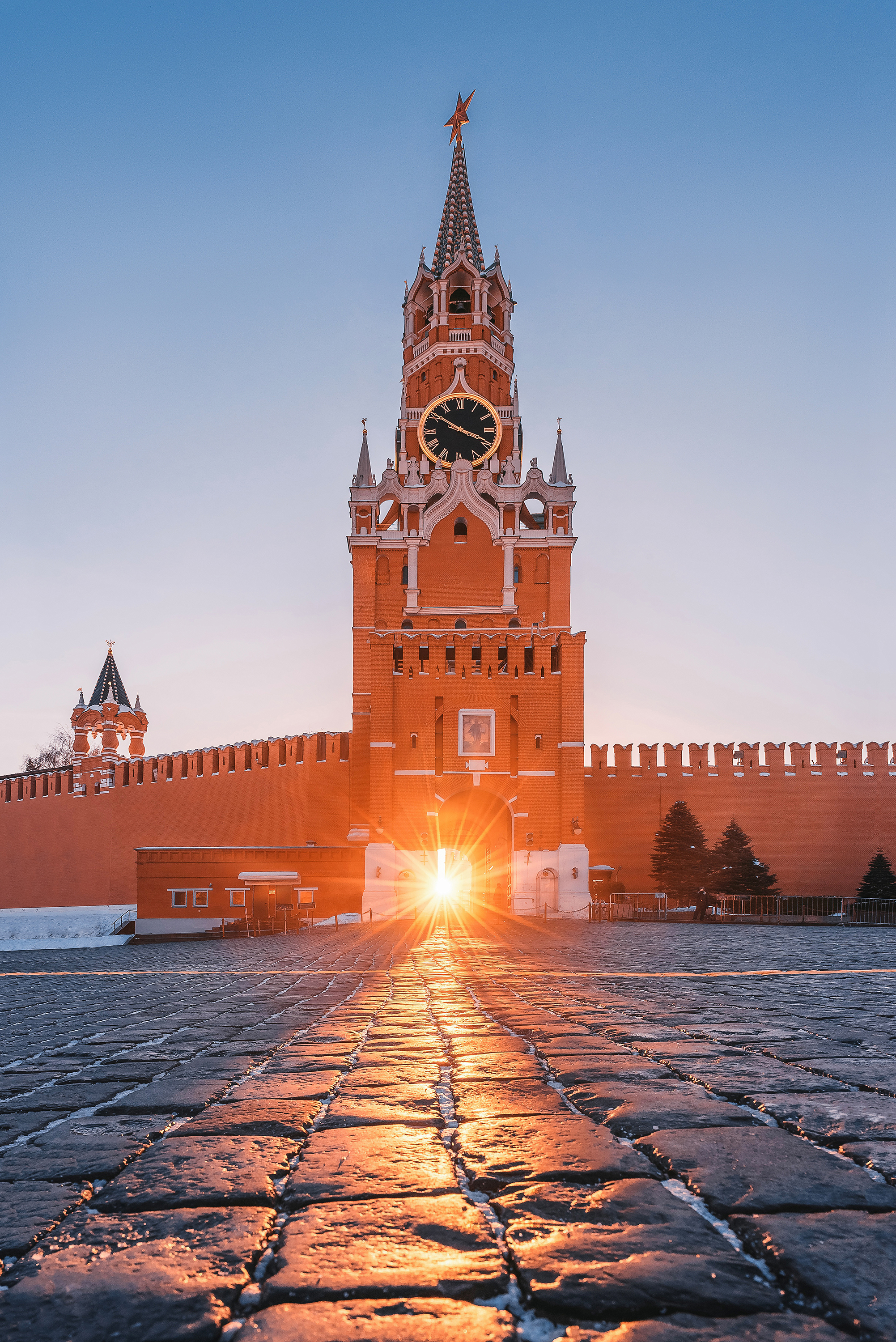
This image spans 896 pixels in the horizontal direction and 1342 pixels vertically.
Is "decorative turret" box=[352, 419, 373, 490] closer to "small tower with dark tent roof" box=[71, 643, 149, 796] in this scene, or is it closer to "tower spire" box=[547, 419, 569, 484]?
"tower spire" box=[547, 419, 569, 484]

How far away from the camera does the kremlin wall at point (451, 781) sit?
24391 mm

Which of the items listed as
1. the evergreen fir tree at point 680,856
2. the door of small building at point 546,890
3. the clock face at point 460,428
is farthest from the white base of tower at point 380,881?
the clock face at point 460,428

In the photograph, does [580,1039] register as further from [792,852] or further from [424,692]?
[792,852]

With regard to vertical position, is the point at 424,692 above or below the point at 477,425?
below

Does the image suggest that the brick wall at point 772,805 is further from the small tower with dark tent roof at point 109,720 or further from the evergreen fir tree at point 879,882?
the small tower with dark tent roof at point 109,720

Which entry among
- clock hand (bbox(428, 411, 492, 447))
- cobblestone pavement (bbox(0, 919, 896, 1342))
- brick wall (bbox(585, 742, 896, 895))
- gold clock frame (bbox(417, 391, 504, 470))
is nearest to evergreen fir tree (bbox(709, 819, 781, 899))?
brick wall (bbox(585, 742, 896, 895))

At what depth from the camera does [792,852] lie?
86.0 feet

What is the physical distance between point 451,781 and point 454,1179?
23.3 meters

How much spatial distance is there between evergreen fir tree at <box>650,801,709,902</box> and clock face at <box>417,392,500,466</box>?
1489 centimetres

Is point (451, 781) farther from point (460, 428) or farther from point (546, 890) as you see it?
point (460, 428)

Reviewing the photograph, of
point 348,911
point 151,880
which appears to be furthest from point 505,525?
point 151,880

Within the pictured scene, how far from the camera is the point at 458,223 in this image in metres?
36.9

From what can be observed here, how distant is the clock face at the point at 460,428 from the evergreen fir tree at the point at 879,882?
1833 centimetres

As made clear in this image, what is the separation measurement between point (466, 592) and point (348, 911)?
12231 mm
